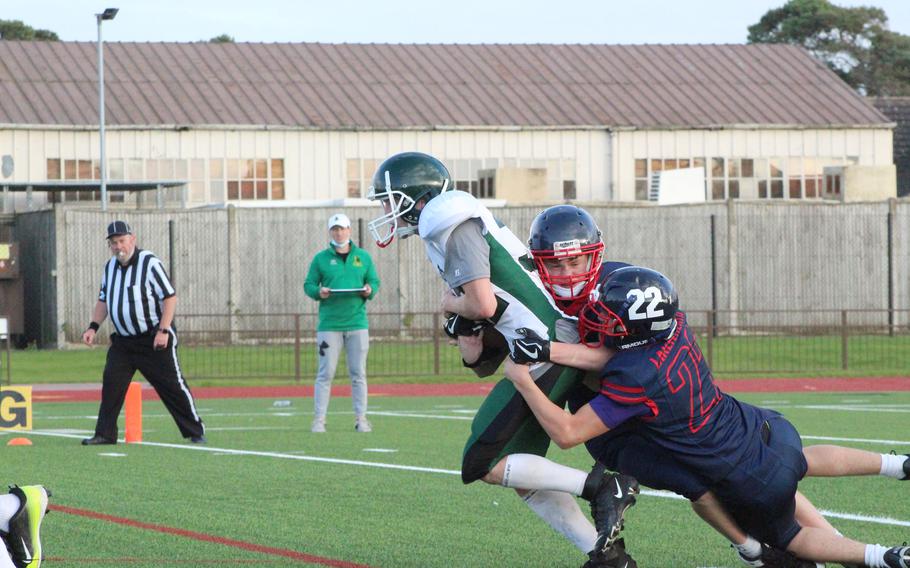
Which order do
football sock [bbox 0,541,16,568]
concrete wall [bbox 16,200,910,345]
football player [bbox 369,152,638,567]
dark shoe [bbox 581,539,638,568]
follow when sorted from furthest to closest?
concrete wall [bbox 16,200,910,345], football player [bbox 369,152,638,567], dark shoe [bbox 581,539,638,568], football sock [bbox 0,541,16,568]

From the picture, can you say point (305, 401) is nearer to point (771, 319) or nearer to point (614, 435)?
point (771, 319)

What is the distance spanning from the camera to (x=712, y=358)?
22328 mm

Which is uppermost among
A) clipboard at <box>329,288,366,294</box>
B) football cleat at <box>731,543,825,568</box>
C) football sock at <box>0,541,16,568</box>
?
clipboard at <box>329,288,366,294</box>

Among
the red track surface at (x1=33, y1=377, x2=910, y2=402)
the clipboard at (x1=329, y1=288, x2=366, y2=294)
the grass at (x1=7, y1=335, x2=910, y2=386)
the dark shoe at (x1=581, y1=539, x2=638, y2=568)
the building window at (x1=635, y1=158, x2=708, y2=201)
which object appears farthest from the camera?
the building window at (x1=635, y1=158, x2=708, y2=201)

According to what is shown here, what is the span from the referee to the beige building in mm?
21875

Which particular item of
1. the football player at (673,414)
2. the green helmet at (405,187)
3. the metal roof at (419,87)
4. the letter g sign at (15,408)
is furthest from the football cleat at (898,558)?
the metal roof at (419,87)

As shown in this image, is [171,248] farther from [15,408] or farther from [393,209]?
[393,209]

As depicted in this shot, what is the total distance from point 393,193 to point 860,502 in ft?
12.1

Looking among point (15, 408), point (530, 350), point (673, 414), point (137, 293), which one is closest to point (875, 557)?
point (673, 414)

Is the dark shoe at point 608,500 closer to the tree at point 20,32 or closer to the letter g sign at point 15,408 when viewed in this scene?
the letter g sign at point 15,408

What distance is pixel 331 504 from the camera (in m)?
8.91

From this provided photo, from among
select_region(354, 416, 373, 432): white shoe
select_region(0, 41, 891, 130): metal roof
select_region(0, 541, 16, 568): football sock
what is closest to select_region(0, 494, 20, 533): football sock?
select_region(0, 541, 16, 568): football sock

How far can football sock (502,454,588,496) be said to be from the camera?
6.16 m

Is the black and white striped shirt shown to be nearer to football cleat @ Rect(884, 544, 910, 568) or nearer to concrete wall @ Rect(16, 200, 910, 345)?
football cleat @ Rect(884, 544, 910, 568)
